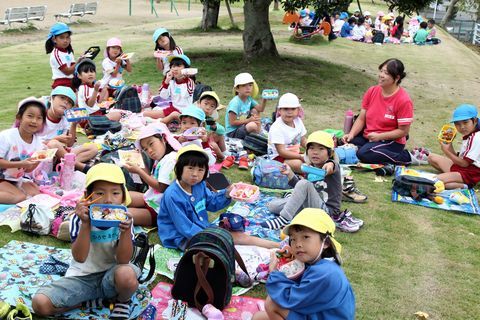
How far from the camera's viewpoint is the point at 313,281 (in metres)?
3.22

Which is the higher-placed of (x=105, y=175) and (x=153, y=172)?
(x=105, y=175)

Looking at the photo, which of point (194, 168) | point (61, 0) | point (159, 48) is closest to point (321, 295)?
point (194, 168)

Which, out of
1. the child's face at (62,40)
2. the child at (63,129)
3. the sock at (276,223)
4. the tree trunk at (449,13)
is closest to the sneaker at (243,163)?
the sock at (276,223)

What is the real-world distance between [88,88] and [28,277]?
4.44m

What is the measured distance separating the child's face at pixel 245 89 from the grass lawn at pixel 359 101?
133 cm

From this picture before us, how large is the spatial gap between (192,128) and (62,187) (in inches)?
67.3

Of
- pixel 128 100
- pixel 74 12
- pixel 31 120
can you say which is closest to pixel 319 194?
pixel 31 120

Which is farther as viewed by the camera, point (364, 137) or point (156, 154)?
point (364, 137)

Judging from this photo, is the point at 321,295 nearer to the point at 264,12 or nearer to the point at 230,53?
the point at 264,12

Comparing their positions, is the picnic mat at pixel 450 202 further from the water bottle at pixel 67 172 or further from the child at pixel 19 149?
the child at pixel 19 149

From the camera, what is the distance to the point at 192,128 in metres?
6.55

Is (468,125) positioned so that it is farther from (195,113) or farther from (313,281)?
(313,281)

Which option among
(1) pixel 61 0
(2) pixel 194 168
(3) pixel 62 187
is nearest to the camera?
(2) pixel 194 168

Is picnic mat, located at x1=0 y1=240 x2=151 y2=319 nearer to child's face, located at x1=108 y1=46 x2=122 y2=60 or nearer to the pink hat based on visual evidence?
the pink hat
